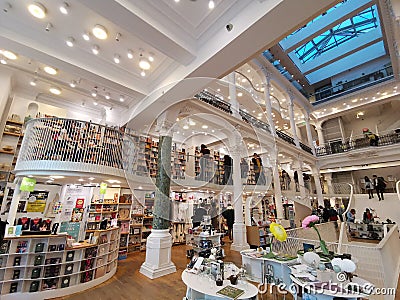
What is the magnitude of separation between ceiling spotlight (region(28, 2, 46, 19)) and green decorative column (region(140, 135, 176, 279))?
3.28 m

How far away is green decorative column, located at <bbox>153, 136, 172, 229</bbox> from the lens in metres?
4.34

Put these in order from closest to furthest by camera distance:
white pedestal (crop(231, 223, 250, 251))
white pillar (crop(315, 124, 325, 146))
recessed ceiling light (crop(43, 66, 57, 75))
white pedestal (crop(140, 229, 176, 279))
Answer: white pedestal (crop(140, 229, 176, 279)) < recessed ceiling light (crop(43, 66, 57, 75)) < white pedestal (crop(231, 223, 250, 251)) < white pillar (crop(315, 124, 325, 146))

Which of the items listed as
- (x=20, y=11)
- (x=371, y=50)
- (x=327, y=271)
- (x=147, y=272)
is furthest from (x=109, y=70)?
(x=371, y=50)

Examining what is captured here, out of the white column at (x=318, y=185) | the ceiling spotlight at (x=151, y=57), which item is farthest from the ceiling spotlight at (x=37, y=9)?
the white column at (x=318, y=185)

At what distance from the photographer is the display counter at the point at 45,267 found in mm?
3314

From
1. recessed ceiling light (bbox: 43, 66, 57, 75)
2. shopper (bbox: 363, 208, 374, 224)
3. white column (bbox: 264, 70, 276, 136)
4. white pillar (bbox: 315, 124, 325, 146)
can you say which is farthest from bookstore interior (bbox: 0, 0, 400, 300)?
white pillar (bbox: 315, 124, 325, 146)

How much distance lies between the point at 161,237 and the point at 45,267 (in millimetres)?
2172

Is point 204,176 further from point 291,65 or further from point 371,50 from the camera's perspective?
point 371,50

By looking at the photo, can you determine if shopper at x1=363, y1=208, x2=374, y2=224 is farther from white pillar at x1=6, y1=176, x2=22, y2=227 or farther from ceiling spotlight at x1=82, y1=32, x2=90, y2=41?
white pillar at x1=6, y1=176, x2=22, y2=227

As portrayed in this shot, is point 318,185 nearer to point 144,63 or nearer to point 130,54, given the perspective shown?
point 144,63

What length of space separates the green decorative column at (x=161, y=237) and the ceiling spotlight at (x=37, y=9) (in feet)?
10.7

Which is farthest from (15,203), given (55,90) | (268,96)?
(268,96)

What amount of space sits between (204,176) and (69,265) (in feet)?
11.0

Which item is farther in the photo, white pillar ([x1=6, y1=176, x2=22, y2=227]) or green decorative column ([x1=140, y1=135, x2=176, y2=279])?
white pillar ([x1=6, y1=176, x2=22, y2=227])
